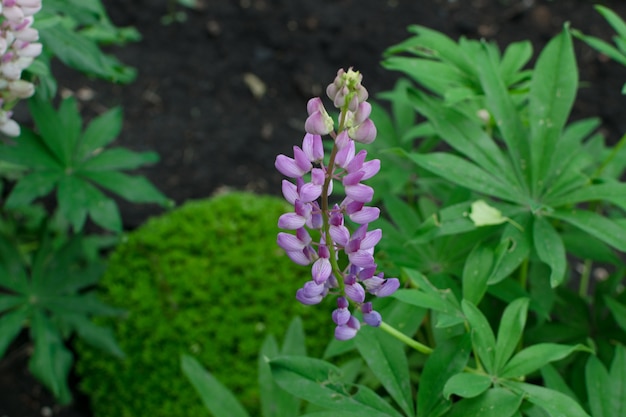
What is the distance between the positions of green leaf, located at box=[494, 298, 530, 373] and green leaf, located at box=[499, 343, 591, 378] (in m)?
0.02

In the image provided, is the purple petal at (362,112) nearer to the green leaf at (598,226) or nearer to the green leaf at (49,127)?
the green leaf at (598,226)

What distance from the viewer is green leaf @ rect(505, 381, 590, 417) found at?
1593 millimetres

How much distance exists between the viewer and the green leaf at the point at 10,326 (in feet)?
8.40

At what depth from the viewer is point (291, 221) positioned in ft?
4.41

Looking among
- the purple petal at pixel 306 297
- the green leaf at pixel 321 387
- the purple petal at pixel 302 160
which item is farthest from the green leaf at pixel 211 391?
the purple petal at pixel 302 160

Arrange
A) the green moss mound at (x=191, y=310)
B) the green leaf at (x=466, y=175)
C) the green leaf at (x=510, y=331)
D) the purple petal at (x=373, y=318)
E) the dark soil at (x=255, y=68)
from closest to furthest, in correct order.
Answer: the purple petal at (x=373, y=318)
the green leaf at (x=510, y=331)
the green leaf at (x=466, y=175)
the green moss mound at (x=191, y=310)
the dark soil at (x=255, y=68)

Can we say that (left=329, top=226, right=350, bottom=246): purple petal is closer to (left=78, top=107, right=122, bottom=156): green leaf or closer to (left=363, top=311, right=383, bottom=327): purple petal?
(left=363, top=311, right=383, bottom=327): purple petal

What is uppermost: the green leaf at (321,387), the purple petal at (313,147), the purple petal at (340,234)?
the purple petal at (313,147)

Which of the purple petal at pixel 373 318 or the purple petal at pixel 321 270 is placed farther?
the purple petal at pixel 373 318

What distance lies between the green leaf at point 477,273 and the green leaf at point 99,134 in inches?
60.3

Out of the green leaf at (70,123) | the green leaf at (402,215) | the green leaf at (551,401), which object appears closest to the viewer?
the green leaf at (551,401)

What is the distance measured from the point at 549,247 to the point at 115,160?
1.61m

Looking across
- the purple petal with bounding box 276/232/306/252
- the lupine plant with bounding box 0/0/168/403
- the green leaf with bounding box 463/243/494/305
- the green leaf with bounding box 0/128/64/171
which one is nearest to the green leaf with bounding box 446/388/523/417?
the green leaf with bounding box 463/243/494/305

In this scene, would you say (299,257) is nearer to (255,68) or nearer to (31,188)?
(31,188)
